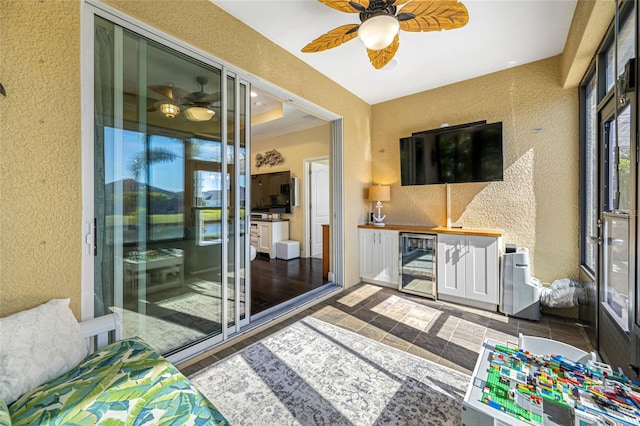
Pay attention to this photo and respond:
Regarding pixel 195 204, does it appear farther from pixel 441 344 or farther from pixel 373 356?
pixel 441 344

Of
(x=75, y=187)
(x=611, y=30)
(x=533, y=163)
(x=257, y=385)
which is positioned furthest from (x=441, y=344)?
(x=75, y=187)

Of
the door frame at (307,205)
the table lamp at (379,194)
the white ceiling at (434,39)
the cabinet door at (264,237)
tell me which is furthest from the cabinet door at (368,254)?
the cabinet door at (264,237)

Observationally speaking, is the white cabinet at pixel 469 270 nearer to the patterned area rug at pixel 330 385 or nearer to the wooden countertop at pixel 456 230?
the wooden countertop at pixel 456 230

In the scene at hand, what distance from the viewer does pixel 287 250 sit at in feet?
18.3

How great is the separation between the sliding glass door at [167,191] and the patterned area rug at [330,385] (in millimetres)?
503

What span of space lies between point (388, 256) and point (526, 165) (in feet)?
6.67

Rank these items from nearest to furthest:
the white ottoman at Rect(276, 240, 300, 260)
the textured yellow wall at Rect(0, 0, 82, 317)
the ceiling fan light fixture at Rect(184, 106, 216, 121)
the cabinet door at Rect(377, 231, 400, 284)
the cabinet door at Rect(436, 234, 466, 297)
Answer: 1. the textured yellow wall at Rect(0, 0, 82, 317)
2. the ceiling fan light fixture at Rect(184, 106, 216, 121)
3. the cabinet door at Rect(436, 234, 466, 297)
4. the cabinet door at Rect(377, 231, 400, 284)
5. the white ottoman at Rect(276, 240, 300, 260)

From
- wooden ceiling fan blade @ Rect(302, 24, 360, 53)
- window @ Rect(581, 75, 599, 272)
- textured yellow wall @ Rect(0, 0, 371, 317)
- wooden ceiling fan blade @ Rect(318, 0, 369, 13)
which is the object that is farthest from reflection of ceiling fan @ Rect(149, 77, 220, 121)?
window @ Rect(581, 75, 599, 272)

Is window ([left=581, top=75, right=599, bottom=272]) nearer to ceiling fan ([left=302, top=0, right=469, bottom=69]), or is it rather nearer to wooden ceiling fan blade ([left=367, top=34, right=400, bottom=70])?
ceiling fan ([left=302, top=0, right=469, bottom=69])

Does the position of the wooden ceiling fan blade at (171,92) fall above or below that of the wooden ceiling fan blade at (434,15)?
below

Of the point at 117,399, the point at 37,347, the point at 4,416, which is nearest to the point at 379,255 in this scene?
the point at 117,399

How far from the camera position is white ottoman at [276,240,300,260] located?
558 cm

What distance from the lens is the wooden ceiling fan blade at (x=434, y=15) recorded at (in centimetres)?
175

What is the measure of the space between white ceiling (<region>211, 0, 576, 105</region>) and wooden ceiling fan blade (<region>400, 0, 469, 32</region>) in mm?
519
